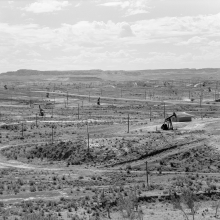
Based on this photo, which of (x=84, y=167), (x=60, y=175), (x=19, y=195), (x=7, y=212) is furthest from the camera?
(x=84, y=167)

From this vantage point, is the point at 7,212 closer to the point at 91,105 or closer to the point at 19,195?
the point at 19,195

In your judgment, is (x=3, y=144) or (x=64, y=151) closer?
(x=64, y=151)

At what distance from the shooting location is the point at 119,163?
179 ft

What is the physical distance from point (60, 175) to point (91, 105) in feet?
259

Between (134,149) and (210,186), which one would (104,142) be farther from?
(210,186)

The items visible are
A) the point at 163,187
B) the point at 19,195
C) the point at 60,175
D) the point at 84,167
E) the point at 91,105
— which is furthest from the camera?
the point at 91,105

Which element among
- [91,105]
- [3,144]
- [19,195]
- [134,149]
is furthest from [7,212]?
[91,105]

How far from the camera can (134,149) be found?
57.8 meters

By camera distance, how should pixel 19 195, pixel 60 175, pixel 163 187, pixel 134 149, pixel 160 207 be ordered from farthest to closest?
pixel 134 149 → pixel 60 175 → pixel 163 187 → pixel 19 195 → pixel 160 207

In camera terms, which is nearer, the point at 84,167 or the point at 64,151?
the point at 84,167

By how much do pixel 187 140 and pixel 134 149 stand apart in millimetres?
6875

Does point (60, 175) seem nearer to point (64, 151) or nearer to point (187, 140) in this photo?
point (64, 151)

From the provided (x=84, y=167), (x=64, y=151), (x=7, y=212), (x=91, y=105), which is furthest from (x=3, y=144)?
(x=91, y=105)

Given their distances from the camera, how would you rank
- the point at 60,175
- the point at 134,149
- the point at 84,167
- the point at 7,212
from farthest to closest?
1. the point at 134,149
2. the point at 84,167
3. the point at 60,175
4. the point at 7,212
